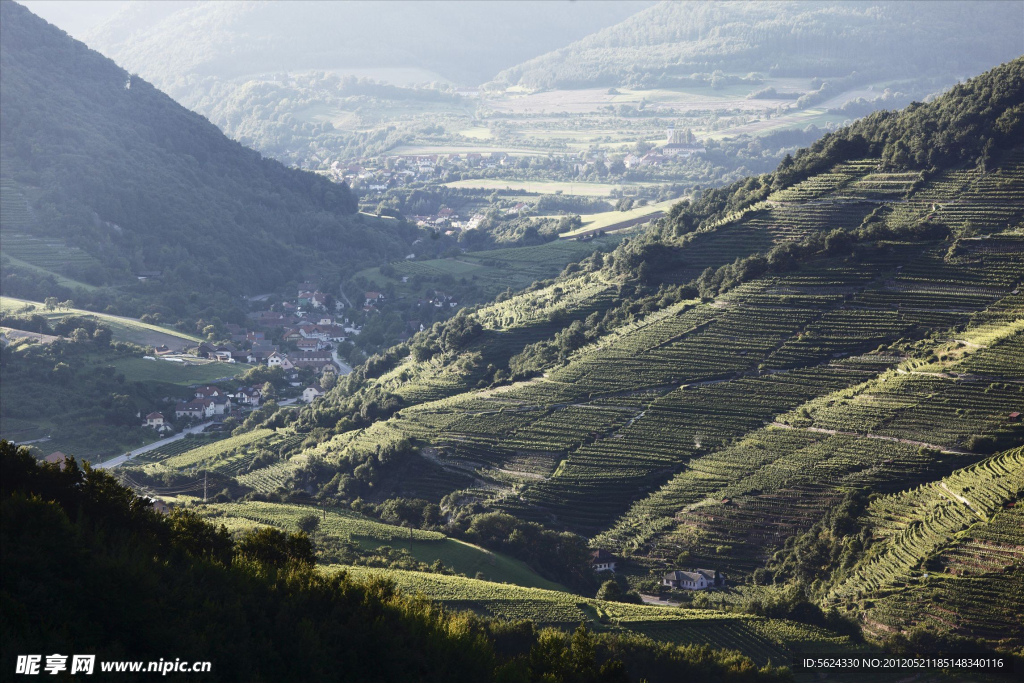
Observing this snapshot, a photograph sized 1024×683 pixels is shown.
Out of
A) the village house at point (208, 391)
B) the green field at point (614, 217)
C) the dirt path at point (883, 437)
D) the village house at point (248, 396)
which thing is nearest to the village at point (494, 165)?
the green field at point (614, 217)

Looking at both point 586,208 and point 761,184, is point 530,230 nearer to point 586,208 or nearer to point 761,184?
point 586,208

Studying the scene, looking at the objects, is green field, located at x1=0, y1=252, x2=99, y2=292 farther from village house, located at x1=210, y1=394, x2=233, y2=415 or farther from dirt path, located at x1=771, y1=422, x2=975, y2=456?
dirt path, located at x1=771, y1=422, x2=975, y2=456

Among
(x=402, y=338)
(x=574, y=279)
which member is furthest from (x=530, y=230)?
(x=574, y=279)

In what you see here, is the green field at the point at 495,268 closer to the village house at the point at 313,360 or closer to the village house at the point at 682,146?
the village house at the point at 313,360

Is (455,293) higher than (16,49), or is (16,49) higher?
(16,49)

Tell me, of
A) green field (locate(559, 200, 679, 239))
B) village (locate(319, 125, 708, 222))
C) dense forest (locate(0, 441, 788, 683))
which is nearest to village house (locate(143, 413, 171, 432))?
dense forest (locate(0, 441, 788, 683))
